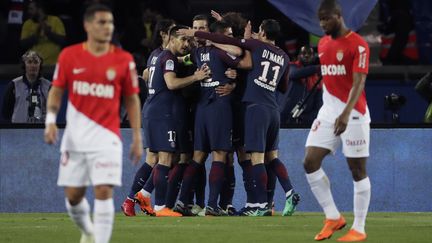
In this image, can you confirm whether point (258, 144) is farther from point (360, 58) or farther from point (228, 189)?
point (360, 58)

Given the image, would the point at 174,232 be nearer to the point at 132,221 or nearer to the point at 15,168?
the point at 132,221

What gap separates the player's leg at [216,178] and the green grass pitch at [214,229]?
498mm

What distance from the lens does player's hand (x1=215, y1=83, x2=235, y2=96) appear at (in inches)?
644

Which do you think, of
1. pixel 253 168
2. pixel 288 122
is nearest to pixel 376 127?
pixel 288 122

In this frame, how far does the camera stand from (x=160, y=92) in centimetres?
1667

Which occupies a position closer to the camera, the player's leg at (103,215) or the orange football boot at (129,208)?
the player's leg at (103,215)

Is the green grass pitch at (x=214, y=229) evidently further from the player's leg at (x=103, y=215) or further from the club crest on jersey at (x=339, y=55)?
the player's leg at (x=103, y=215)

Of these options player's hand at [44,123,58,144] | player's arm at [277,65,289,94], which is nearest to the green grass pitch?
player's arm at [277,65,289,94]

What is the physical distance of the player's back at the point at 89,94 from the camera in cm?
1113

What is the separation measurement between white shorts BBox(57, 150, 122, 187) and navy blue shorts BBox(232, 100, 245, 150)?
5515 mm

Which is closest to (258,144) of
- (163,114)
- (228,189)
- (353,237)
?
(228,189)

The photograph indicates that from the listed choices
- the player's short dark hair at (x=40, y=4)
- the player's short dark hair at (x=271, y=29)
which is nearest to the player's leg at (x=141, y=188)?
the player's short dark hair at (x=271, y=29)

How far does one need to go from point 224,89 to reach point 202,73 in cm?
33

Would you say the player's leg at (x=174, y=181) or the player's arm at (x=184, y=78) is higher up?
the player's arm at (x=184, y=78)
